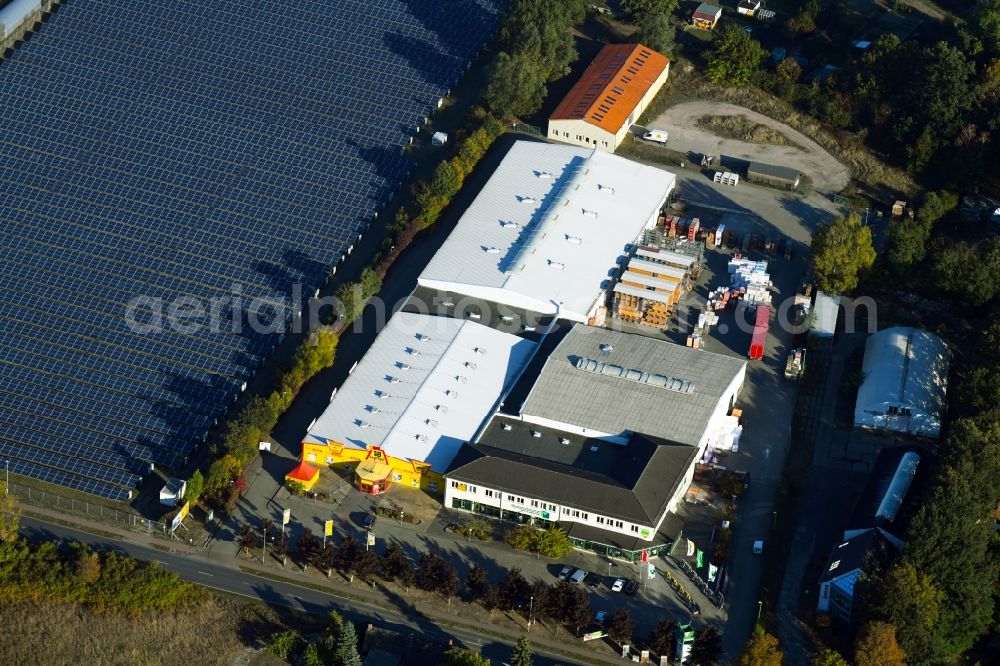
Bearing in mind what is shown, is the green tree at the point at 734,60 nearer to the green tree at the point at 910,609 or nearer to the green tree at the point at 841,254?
the green tree at the point at 841,254

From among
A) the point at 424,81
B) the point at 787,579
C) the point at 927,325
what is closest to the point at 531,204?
the point at 424,81

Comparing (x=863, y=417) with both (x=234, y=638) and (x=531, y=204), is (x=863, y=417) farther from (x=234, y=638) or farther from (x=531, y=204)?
(x=234, y=638)

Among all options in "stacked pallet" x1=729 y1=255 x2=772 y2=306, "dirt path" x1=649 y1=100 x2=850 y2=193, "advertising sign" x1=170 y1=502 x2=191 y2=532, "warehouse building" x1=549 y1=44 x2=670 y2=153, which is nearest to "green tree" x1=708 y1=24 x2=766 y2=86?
"dirt path" x1=649 y1=100 x2=850 y2=193

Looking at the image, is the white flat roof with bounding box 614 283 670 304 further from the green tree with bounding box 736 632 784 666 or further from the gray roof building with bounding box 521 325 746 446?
the green tree with bounding box 736 632 784 666

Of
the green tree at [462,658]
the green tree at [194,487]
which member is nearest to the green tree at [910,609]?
the green tree at [462,658]

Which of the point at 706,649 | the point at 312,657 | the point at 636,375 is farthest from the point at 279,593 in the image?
the point at 636,375

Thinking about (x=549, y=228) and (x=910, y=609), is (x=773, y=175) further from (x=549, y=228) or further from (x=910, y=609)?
(x=910, y=609)
